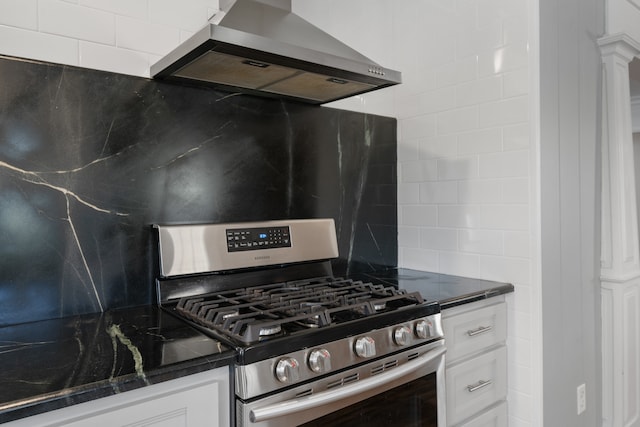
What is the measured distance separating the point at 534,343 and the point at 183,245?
1426mm

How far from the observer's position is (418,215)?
7.27ft

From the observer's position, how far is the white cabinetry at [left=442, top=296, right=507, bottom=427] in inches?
62.7

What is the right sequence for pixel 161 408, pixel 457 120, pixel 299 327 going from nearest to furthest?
pixel 161 408 < pixel 299 327 < pixel 457 120

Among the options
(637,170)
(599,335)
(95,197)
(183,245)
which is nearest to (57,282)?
(95,197)

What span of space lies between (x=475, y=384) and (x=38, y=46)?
191 cm

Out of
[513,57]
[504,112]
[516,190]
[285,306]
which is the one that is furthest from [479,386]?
[513,57]

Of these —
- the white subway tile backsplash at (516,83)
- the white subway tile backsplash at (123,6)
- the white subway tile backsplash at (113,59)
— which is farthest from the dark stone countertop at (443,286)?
the white subway tile backsplash at (123,6)

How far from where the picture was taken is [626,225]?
2.13 m

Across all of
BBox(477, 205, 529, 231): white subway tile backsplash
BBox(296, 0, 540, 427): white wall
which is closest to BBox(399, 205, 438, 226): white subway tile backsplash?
BBox(296, 0, 540, 427): white wall

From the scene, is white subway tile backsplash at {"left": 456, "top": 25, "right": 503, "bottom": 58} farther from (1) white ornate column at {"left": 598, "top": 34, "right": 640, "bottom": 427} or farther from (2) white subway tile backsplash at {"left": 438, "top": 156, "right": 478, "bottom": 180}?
(1) white ornate column at {"left": 598, "top": 34, "right": 640, "bottom": 427}

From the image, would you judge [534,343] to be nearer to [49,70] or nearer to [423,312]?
[423,312]

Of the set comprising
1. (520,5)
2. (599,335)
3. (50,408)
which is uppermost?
(520,5)

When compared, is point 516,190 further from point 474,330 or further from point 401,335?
point 401,335

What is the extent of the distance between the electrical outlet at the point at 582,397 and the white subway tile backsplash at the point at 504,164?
1028 mm
